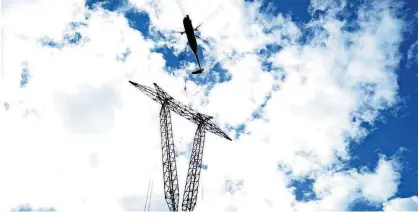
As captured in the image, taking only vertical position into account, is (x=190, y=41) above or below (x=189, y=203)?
above

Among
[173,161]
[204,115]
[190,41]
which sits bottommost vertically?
[173,161]

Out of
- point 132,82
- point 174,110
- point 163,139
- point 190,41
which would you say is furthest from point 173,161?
point 190,41

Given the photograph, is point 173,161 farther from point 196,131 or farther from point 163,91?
point 163,91

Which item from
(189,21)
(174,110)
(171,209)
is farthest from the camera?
(174,110)

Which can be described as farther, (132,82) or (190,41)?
(132,82)

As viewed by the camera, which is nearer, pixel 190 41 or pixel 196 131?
pixel 190 41

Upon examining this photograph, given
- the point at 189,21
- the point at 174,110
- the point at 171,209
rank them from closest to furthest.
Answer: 1. the point at 189,21
2. the point at 171,209
3. the point at 174,110

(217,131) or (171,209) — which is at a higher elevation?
(217,131)

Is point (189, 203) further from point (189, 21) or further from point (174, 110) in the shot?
point (189, 21)

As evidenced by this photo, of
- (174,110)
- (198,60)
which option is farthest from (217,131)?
(198,60)
